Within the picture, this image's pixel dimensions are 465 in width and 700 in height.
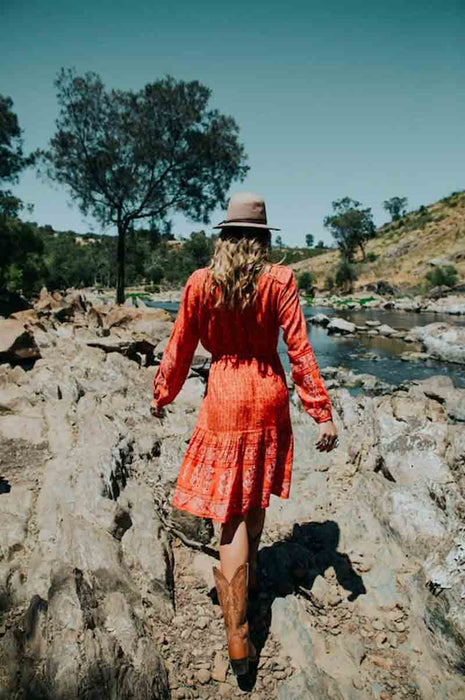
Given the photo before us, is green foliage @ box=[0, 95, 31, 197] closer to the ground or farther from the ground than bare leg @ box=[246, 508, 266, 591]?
farther from the ground

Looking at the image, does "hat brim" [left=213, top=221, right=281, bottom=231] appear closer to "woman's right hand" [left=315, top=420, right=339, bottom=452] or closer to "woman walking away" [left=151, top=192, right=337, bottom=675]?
"woman walking away" [left=151, top=192, right=337, bottom=675]

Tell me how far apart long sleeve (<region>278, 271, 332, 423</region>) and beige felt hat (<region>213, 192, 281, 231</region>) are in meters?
0.34

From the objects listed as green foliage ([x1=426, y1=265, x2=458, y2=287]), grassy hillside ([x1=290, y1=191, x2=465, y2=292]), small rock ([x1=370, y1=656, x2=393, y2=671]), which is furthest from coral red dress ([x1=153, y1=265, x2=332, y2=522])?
grassy hillside ([x1=290, y1=191, x2=465, y2=292])

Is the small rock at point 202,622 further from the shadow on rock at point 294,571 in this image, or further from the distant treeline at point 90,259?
the distant treeline at point 90,259

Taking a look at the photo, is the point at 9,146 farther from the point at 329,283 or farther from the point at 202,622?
the point at 329,283

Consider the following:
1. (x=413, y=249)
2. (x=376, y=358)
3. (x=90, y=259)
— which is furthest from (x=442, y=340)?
(x=90, y=259)

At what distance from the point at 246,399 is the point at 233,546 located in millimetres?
757

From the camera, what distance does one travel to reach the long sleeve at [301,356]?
238 cm

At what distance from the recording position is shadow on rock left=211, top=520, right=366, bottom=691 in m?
2.59

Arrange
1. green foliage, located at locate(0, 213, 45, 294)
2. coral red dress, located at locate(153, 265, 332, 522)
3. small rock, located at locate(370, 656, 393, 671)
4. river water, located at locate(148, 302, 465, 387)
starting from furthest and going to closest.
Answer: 1. green foliage, located at locate(0, 213, 45, 294)
2. river water, located at locate(148, 302, 465, 387)
3. coral red dress, located at locate(153, 265, 332, 522)
4. small rock, located at locate(370, 656, 393, 671)

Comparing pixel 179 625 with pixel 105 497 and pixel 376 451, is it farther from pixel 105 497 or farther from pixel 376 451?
pixel 376 451

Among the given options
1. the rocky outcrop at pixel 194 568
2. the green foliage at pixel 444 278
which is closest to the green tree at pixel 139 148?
the rocky outcrop at pixel 194 568

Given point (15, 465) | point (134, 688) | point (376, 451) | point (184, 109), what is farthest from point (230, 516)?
point (184, 109)

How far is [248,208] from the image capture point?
2.32 meters
